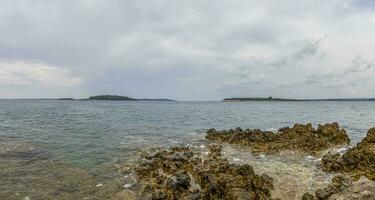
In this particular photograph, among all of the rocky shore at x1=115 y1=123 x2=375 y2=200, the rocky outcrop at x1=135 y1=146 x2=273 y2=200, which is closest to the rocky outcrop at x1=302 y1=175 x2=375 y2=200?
the rocky shore at x1=115 y1=123 x2=375 y2=200

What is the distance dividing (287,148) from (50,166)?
17625mm

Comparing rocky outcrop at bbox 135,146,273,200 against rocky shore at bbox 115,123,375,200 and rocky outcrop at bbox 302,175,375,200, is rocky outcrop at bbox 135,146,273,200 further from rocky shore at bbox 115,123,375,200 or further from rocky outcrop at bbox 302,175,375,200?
rocky outcrop at bbox 302,175,375,200

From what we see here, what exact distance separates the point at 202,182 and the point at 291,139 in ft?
53.9

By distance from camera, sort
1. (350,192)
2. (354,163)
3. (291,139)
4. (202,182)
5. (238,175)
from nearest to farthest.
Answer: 1. (350,192)
2. (202,182)
3. (238,175)
4. (354,163)
5. (291,139)

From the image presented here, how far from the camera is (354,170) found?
19.5 meters

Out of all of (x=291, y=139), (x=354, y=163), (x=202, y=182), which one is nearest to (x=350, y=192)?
(x=202, y=182)

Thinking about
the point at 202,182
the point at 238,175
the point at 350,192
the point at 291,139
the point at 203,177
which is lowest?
the point at 202,182

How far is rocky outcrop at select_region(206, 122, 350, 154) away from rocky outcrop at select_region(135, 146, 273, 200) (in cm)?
879

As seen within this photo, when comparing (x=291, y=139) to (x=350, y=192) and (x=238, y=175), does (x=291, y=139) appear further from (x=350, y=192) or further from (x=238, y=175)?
(x=350, y=192)

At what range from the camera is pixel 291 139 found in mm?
30391

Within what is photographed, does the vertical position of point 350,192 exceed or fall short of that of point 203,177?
it exceeds it

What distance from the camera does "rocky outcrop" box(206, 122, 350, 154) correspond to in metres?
27.0

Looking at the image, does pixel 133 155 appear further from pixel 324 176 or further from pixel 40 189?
pixel 324 176

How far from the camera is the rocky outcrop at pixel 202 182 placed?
1431 centimetres
